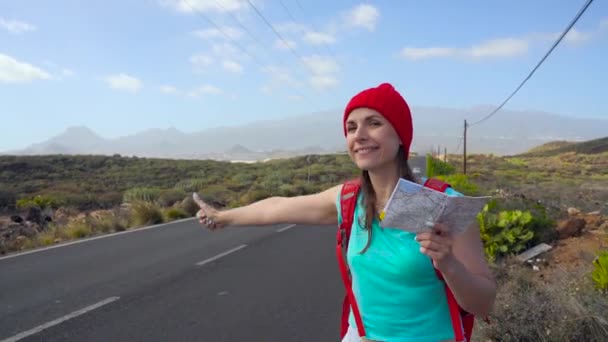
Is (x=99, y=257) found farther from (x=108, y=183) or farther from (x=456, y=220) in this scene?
(x=108, y=183)

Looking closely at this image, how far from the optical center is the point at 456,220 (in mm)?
1594

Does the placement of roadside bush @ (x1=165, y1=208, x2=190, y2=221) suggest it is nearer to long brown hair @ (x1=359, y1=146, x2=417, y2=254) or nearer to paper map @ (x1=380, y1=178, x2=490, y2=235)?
long brown hair @ (x1=359, y1=146, x2=417, y2=254)

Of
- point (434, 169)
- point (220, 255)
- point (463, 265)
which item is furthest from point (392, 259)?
point (434, 169)

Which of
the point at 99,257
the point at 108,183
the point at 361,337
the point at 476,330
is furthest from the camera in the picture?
the point at 108,183

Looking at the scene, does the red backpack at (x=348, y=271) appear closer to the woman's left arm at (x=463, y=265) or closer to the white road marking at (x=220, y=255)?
the woman's left arm at (x=463, y=265)

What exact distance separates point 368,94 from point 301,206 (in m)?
0.66

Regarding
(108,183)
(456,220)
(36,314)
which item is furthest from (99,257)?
(108,183)

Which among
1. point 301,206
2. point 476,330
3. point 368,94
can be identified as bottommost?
point 476,330

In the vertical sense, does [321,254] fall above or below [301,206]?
below

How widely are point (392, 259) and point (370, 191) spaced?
34cm

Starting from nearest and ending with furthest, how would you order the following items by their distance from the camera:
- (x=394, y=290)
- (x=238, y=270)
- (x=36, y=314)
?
Result: (x=394, y=290)
(x=36, y=314)
(x=238, y=270)

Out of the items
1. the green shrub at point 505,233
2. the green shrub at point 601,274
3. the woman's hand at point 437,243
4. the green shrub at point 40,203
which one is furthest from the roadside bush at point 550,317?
the green shrub at point 40,203

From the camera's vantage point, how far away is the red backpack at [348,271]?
73.6 inches

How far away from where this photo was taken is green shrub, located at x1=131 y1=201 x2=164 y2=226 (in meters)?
15.6
